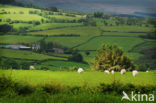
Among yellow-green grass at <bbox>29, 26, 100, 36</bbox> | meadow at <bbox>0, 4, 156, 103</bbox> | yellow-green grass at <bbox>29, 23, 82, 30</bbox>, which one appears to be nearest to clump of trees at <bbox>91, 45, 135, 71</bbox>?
meadow at <bbox>0, 4, 156, 103</bbox>

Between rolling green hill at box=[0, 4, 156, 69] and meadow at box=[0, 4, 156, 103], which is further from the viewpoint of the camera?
rolling green hill at box=[0, 4, 156, 69]

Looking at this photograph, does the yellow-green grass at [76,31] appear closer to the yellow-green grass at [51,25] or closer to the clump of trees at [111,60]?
the yellow-green grass at [51,25]

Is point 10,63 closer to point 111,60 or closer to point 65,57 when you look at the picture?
point 65,57

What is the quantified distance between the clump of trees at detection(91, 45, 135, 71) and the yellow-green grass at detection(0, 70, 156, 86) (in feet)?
0.53

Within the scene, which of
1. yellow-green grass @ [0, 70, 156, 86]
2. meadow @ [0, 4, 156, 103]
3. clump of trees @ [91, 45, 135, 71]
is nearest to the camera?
meadow @ [0, 4, 156, 103]

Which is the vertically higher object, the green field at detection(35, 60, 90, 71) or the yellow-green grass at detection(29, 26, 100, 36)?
the yellow-green grass at detection(29, 26, 100, 36)

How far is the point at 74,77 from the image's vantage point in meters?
11.6

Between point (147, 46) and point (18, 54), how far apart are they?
2.98 metres

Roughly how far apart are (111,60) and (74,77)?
91 centimetres

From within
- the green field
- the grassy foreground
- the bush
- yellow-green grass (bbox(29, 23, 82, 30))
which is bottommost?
the grassy foreground

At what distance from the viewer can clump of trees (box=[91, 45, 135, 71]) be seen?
1166 cm

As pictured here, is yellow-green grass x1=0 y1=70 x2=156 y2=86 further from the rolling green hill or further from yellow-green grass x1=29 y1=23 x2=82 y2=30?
yellow-green grass x1=29 y1=23 x2=82 y2=30

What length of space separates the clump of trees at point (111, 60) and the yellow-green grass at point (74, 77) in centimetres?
16

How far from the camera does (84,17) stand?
12.0 m
